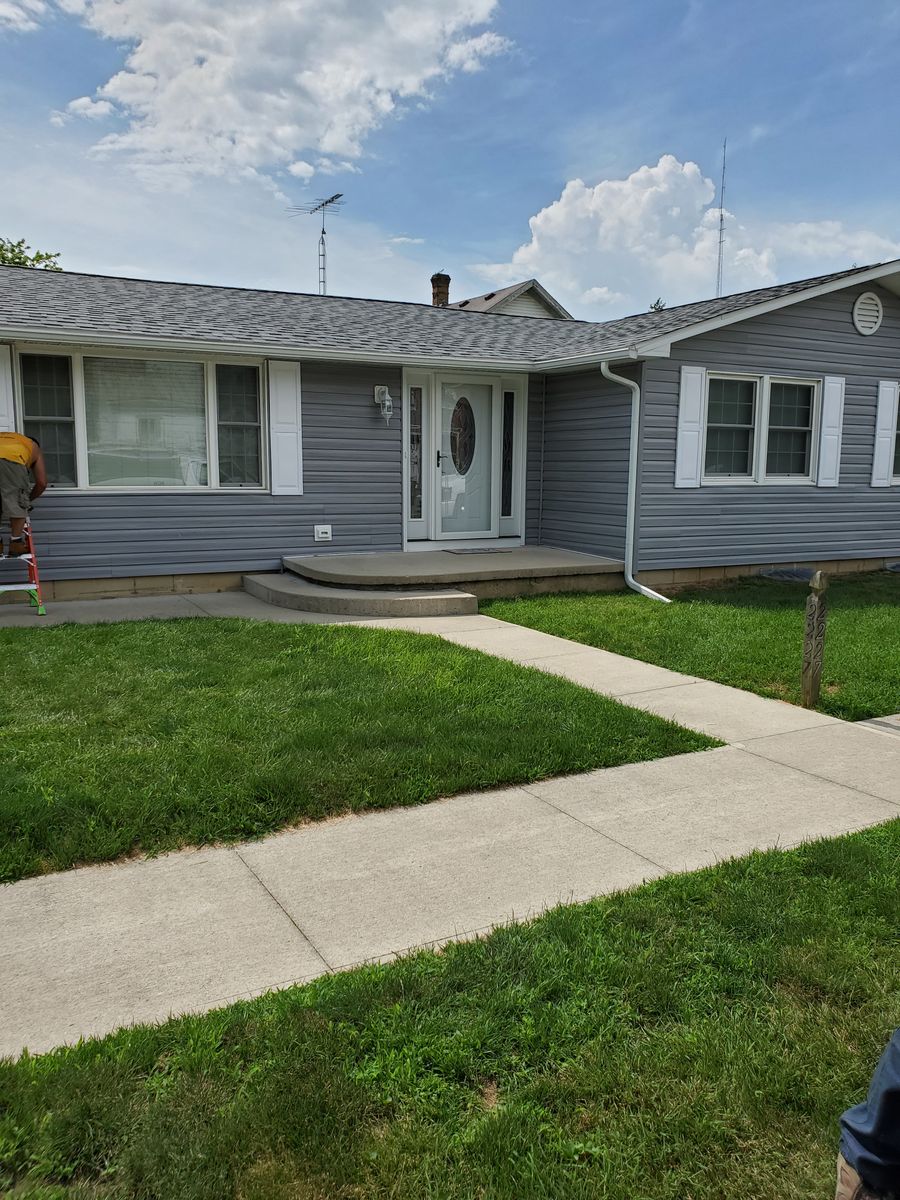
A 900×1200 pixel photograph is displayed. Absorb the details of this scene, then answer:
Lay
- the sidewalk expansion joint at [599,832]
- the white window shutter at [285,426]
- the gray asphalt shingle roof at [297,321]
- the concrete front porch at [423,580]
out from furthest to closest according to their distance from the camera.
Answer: the white window shutter at [285,426] → the gray asphalt shingle roof at [297,321] → the concrete front porch at [423,580] → the sidewalk expansion joint at [599,832]

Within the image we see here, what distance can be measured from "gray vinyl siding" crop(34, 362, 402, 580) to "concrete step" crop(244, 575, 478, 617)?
108 cm

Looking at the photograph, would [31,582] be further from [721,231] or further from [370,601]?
[721,231]

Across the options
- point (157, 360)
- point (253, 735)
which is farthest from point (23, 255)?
point (253, 735)

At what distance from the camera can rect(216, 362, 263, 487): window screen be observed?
31.3 feet

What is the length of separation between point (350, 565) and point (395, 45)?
7.45m

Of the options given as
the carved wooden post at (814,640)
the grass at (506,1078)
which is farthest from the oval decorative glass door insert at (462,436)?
the grass at (506,1078)

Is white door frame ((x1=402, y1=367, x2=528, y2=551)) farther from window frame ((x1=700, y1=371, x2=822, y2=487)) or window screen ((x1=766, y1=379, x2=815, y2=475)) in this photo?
window screen ((x1=766, y1=379, x2=815, y2=475))

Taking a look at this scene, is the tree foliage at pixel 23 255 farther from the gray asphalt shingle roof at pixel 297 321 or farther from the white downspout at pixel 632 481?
the white downspout at pixel 632 481

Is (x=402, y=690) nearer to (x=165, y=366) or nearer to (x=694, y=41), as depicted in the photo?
(x=165, y=366)

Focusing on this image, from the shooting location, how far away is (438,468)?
10.8 metres

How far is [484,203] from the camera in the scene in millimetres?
22859

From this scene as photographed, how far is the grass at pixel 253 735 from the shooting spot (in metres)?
3.66

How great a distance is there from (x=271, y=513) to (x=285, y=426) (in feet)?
3.15

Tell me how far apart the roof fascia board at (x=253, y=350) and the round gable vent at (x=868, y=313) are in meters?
4.21
